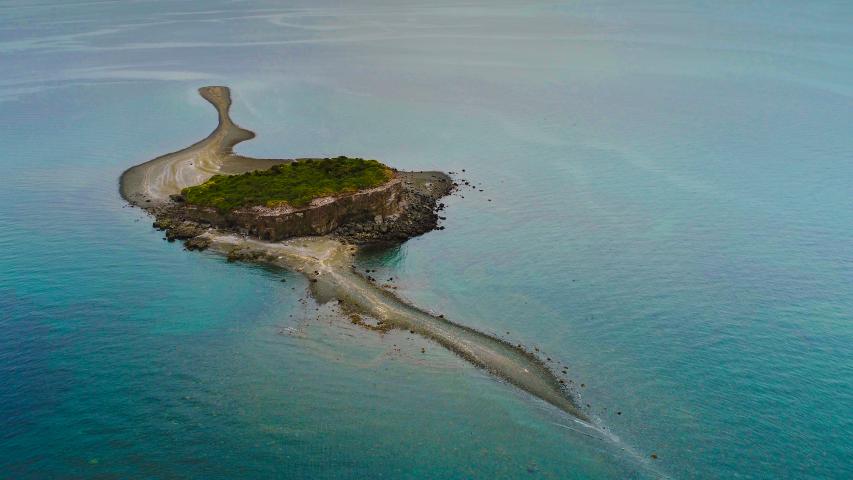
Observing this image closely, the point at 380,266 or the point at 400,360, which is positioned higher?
the point at 380,266

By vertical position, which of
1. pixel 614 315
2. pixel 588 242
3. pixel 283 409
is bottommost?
pixel 283 409

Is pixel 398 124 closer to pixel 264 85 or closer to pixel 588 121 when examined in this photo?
pixel 588 121

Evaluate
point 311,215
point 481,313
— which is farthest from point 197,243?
point 481,313

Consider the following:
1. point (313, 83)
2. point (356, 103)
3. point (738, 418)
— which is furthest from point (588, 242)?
point (313, 83)

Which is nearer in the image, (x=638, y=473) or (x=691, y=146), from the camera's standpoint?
(x=638, y=473)

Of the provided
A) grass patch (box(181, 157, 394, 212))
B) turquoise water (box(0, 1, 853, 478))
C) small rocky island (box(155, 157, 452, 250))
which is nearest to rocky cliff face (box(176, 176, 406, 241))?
small rocky island (box(155, 157, 452, 250))

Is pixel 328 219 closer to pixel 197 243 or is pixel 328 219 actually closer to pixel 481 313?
pixel 197 243

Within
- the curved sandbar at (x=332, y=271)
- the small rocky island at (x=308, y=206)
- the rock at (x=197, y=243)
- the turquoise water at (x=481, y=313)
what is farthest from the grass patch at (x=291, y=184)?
the turquoise water at (x=481, y=313)
